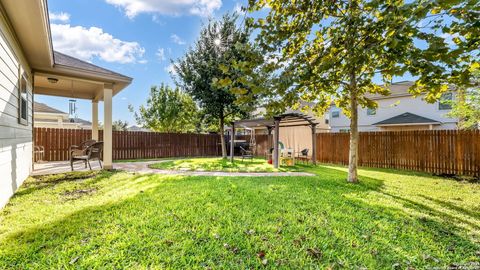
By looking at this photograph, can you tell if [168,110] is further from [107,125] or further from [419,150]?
[419,150]

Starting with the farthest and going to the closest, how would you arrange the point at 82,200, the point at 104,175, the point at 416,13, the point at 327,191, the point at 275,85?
the point at 104,175
the point at 327,191
the point at 82,200
the point at 275,85
the point at 416,13

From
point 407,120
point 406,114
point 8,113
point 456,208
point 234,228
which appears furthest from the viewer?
point 406,114

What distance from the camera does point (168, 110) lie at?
65.8 ft

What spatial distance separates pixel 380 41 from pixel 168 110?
18.9 meters

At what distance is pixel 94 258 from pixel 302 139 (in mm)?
11323

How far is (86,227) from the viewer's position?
293cm

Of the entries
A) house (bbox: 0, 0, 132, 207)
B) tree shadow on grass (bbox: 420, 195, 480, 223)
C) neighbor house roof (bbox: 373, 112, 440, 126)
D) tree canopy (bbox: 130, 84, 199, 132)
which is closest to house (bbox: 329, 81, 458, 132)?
neighbor house roof (bbox: 373, 112, 440, 126)

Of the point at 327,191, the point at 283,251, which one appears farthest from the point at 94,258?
the point at 327,191

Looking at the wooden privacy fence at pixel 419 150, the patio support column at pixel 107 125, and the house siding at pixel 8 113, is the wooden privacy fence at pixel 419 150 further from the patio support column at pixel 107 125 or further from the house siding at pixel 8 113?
the house siding at pixel 8 113

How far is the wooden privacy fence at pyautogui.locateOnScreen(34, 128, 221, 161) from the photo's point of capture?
10.4m

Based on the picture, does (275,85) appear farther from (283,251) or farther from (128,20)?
(128,20)

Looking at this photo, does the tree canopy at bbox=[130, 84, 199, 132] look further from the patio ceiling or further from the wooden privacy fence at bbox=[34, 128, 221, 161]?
the patio ceiling

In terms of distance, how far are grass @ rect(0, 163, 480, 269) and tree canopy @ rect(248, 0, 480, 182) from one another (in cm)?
189

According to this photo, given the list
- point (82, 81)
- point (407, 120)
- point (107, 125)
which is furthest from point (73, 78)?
point (407, 120)
